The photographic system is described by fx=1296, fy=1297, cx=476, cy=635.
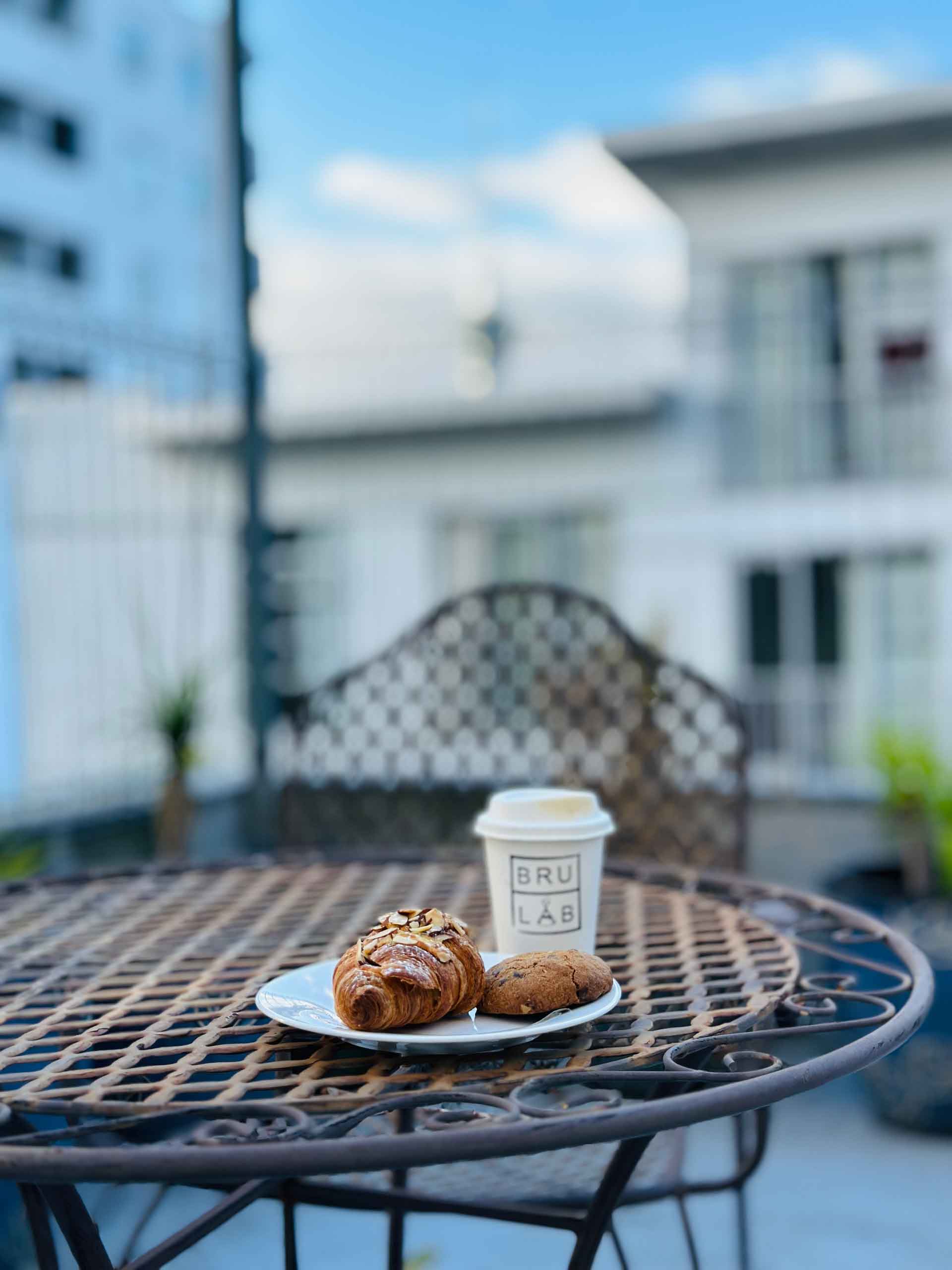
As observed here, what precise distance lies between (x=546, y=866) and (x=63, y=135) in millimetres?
8410

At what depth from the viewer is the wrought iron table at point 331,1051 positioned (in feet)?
2.06

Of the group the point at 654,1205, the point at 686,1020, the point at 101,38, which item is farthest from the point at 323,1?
the point at 101,38

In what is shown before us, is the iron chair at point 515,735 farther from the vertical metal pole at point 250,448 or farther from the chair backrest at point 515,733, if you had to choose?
the vertical metal pole at point 250,448

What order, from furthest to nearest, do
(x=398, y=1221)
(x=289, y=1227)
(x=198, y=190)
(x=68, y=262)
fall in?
(x=68, y=262)
(x=198, y=190)
(x=398, y=1221)
(x=289, y=1227)

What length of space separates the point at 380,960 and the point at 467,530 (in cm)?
621

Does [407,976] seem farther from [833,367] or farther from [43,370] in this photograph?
[833,367]

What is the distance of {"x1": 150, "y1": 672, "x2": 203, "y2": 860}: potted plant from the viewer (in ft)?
8.82

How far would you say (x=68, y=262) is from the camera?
26.3 ft

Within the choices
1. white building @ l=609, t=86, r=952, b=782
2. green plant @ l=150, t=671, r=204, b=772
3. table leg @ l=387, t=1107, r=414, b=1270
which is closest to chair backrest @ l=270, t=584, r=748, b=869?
table leg @ l=387, t=1107, r=414, b=1270

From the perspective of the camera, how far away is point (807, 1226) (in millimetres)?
1969

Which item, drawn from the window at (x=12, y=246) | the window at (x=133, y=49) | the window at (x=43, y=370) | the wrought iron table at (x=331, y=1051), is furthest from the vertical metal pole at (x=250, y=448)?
the window at (x=12, y=246)

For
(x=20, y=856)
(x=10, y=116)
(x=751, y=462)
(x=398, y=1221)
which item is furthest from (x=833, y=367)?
(x=398, y=1221)

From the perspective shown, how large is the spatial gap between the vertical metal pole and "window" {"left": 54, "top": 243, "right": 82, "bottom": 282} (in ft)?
18.5

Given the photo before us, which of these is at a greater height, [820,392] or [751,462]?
[820,392]
